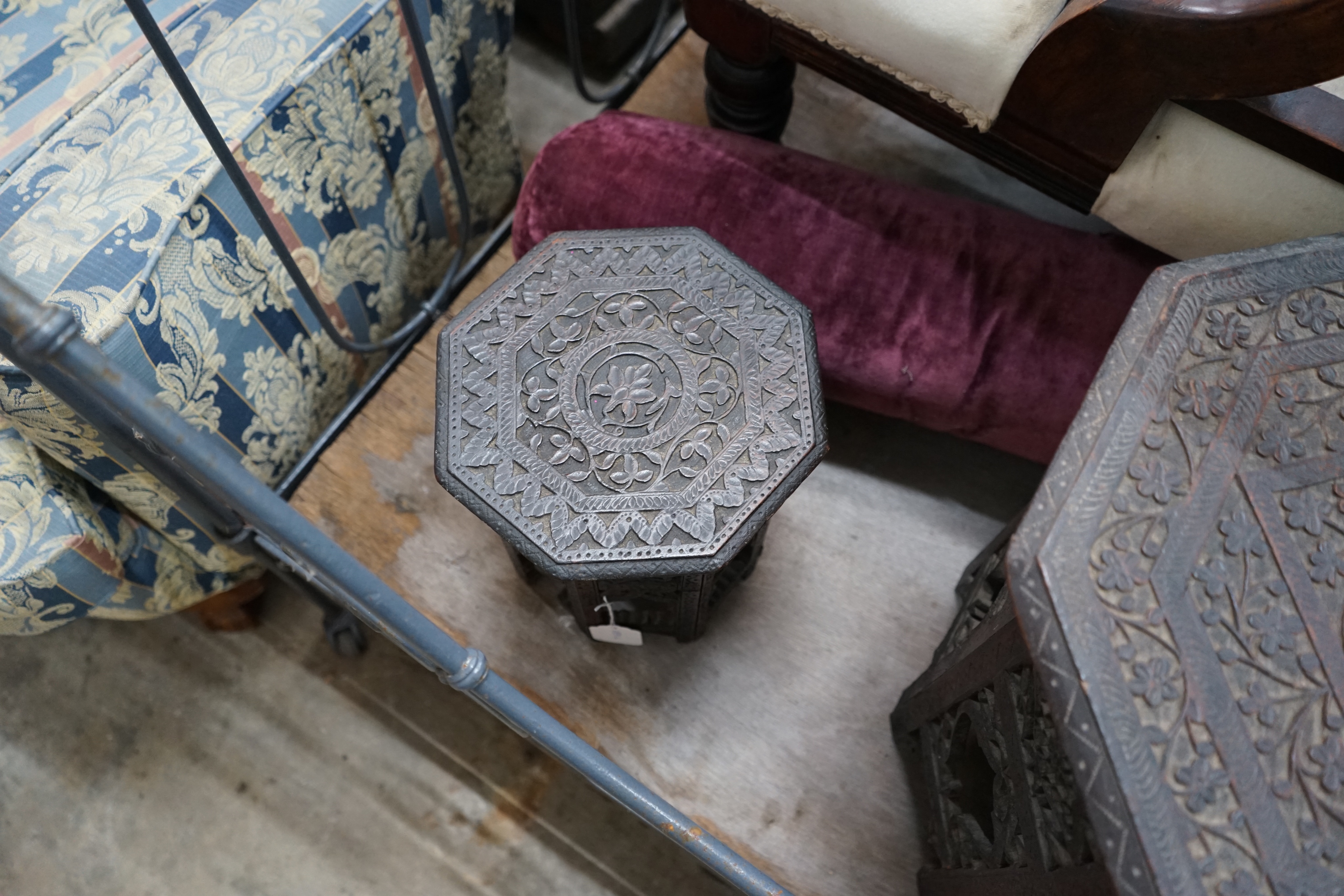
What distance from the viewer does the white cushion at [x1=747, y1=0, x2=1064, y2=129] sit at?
911mm

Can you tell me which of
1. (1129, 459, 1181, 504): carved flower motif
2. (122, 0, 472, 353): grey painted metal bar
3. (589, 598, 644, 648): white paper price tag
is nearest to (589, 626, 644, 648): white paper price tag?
(589, 598, 644, 648): white paper price tag

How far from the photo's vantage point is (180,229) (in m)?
0.89

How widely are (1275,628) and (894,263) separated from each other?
1.95 ft

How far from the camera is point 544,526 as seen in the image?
0.80m

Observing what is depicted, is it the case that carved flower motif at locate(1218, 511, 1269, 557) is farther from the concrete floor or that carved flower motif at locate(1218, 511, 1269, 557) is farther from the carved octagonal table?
the concrete floor

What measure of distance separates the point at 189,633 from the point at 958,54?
1294 millimetres

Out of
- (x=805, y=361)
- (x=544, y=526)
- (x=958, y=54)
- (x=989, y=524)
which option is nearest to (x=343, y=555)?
(x=544, y=526)

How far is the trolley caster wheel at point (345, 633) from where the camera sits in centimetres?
126

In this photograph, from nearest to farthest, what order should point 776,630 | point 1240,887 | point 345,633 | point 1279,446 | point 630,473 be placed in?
1. point 1240,887
2. point 1279,446
3. point 630,473
4. point 776,630
5. point 345,633

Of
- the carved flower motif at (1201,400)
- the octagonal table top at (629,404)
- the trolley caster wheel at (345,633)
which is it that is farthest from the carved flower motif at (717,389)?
the trolley caster wheel at (345,633)

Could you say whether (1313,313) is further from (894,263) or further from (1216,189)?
(894,263)

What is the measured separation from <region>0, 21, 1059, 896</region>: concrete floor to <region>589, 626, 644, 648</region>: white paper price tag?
0.95 ft

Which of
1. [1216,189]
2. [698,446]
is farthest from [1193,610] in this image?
[1216,189]

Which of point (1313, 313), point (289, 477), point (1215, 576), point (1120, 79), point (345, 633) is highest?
point (1120, 79)
